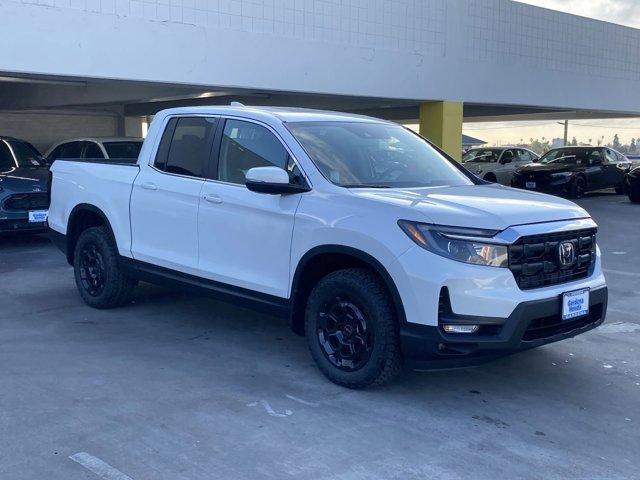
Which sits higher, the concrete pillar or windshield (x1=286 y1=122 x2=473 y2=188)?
the concrete pillar

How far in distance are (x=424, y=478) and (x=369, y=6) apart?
37.7 ft

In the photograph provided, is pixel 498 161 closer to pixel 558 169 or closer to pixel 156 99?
pixel 558 169

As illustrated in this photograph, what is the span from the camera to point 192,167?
634 centimetres

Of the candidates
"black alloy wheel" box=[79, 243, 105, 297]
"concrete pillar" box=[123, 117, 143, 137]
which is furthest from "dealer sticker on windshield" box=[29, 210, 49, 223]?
"concrete pillar" box=[123, 117, 143, 137]

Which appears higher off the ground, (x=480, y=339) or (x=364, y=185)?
(x=364, y=185)

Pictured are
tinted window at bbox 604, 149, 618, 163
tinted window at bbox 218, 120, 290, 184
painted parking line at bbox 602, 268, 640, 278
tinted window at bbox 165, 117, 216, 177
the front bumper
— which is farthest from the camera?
tinted window at bbox 604, 149, 618, 163

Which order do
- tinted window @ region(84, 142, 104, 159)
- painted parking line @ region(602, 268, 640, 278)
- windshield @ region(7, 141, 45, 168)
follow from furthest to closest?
tinted window @ region(84, 142, 104, 159)
windshield @ region(7, 141, 45, 168)
painted parking line @ region(602, 268, 640, 278)

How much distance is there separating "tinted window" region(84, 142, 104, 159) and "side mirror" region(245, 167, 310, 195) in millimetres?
7867

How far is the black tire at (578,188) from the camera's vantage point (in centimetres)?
2097

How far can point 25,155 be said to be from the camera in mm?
12211

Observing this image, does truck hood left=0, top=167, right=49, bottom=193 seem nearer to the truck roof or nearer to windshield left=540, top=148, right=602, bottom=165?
the truck roof

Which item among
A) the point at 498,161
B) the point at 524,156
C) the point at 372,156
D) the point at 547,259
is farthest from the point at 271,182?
the point at 524,156

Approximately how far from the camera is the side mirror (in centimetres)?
524

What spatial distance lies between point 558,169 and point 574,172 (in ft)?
1.53
